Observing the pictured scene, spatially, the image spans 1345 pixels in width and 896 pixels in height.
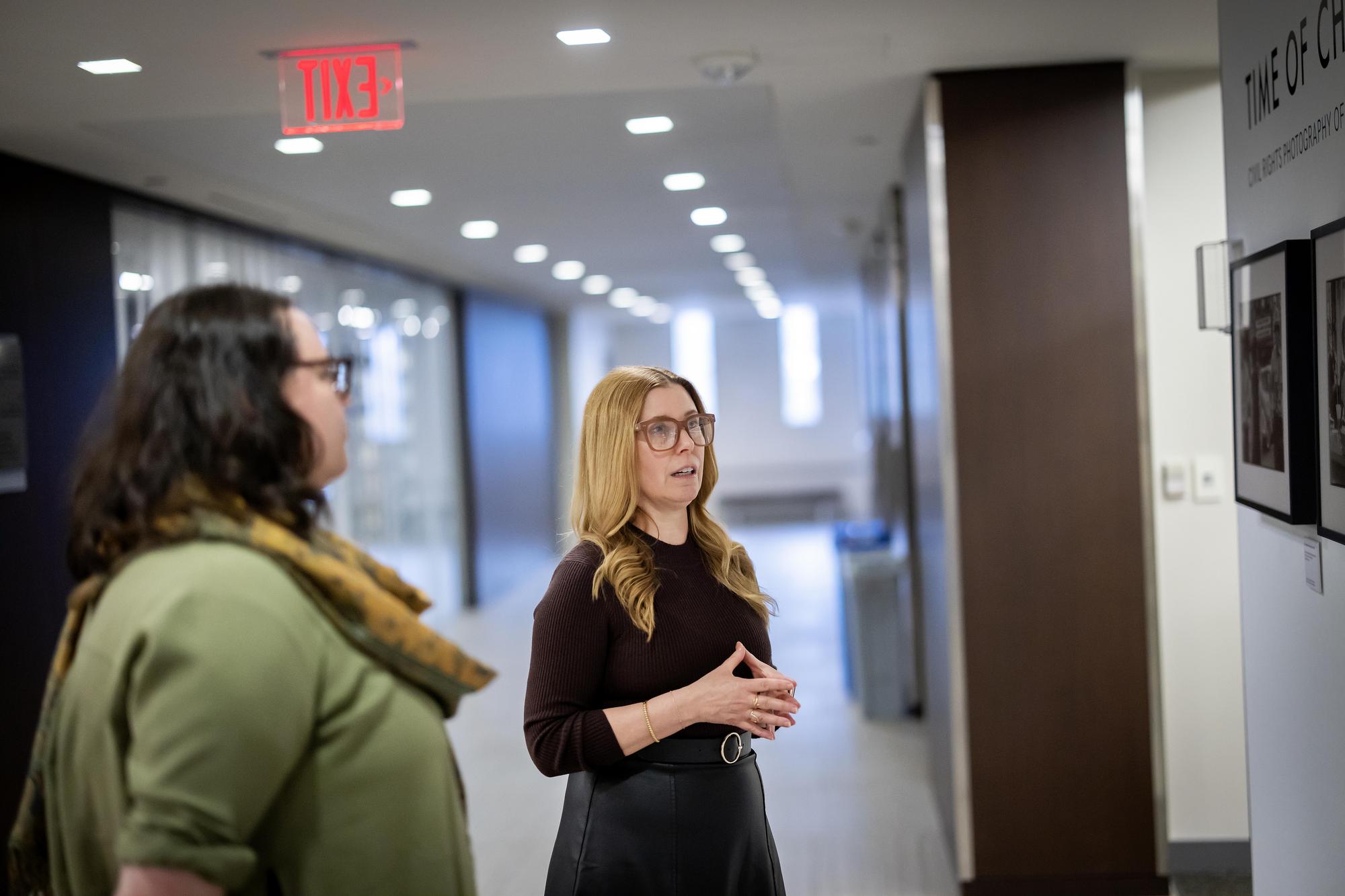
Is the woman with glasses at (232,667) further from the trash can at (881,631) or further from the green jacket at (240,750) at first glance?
the trash can at (881,631)

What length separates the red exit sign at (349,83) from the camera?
3.36m

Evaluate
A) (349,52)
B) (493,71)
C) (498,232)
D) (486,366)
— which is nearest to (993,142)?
(493,71)

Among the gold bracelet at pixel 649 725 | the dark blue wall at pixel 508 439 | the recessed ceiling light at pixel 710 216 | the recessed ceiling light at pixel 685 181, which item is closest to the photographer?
the gold bracelet at pixel 649 725

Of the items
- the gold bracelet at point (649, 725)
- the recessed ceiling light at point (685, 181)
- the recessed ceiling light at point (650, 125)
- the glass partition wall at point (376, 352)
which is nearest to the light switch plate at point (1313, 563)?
the gold bracelet at point (649, 725)

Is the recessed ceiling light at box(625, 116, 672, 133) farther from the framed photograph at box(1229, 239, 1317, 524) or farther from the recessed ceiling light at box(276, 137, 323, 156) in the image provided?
the framed photograph at box(1229, 239, 1317, 524)

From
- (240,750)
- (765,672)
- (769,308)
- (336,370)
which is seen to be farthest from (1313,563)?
(769,308)

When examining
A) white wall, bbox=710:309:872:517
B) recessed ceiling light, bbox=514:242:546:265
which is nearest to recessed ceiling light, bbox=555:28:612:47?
recessed ceiling light, bbox=514:242:546:265

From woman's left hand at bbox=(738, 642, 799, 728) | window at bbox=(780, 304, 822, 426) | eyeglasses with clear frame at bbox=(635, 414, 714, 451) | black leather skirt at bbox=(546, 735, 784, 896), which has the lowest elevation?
black leather skirt at bbox=(546, 735, 784, 896)

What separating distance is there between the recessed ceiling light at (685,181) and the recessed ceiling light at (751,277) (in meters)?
4.19

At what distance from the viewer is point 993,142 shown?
3.96m

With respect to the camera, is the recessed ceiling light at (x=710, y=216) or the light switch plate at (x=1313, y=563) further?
Result: the recessed ceiling light at (x=710, y=216)

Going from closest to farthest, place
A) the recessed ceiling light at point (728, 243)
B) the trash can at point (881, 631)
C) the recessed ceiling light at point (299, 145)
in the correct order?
the recessed ceiling light at point (299, 145) < the trash can at point (881, 631) < the recessed ceiling light at point (728, 243)

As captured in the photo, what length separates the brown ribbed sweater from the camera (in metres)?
1.98

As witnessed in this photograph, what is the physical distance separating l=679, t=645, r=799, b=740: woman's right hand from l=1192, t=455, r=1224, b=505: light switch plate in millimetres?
2661
